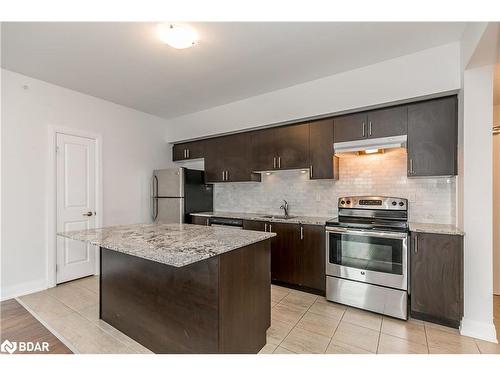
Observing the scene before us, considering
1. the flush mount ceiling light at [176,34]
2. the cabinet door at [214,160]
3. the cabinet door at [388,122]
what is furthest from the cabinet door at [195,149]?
the cabinet door at [388,122]

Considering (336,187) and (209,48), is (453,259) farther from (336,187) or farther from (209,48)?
(209,48)

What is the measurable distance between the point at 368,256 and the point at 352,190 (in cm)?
94

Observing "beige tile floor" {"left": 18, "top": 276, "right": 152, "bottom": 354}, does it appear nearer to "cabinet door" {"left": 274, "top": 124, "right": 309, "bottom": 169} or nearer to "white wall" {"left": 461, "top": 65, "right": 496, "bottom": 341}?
"cabinet door" {"left": 274, "top": 124, "right": 309, "bottom": 169}

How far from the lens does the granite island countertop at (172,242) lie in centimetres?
143

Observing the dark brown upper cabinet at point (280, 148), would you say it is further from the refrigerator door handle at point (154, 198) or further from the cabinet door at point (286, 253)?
the refrigerator door handle at point (154, 198)

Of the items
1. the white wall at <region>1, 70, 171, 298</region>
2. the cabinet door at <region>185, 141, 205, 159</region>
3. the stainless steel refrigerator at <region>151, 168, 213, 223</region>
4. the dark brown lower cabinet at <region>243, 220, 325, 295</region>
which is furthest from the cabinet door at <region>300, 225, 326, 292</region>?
the white wall at <region>1, 70, 171, 298</region>

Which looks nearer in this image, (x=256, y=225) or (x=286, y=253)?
(x=286, y=253)

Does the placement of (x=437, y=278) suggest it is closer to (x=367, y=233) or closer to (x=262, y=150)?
(x=367, y=233)

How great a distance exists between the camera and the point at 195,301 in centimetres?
170

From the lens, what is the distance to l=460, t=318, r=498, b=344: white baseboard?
212 cm

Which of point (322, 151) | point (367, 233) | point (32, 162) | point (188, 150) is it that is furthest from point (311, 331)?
point (32, 162)

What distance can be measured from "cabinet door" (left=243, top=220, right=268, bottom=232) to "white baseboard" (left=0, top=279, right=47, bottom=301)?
8.76 feet

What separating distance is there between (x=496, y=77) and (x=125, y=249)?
3.87 metres

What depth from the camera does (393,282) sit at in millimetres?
2488
